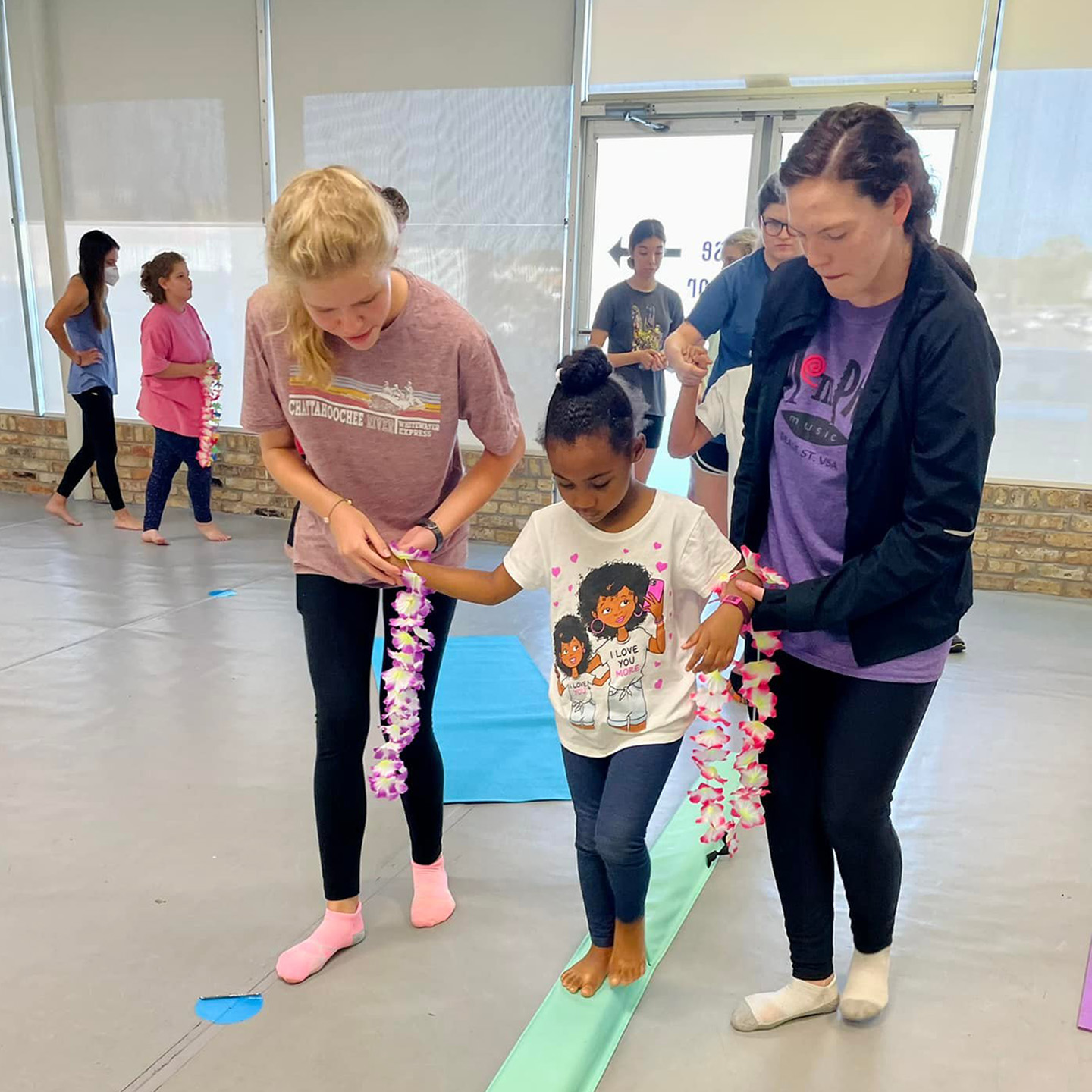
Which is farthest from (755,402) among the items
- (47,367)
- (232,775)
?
(47,367)

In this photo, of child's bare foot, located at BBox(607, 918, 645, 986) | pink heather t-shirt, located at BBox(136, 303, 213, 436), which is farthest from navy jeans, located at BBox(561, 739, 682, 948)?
pink heather t-shirt, located at BBox(136, 303, 213, 436)

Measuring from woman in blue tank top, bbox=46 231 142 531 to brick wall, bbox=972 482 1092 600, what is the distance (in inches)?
204

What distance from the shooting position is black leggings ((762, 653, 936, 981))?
1536 mm

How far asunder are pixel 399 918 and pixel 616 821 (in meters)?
0.76

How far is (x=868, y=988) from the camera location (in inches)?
70.7

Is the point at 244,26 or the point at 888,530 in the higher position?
the point at 244,26

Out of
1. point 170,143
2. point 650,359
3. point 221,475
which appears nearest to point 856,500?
point 650,359

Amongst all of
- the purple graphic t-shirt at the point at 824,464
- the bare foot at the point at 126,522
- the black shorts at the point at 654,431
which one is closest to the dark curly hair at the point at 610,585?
the purple graphic t-shirt at the point at 824,464

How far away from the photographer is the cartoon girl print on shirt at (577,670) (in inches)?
67.3

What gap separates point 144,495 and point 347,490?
5.69 metres

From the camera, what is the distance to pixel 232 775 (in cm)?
280

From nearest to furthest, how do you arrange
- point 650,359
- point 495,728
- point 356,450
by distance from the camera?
1. point 356,450
2. point 495,728
3. point 650,359

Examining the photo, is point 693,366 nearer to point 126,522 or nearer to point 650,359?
point 650,359

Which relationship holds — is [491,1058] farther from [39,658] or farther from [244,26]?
[244,26]
